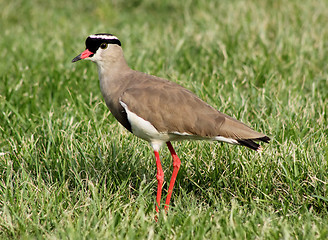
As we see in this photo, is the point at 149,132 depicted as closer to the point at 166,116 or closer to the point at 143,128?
the point at 143,128

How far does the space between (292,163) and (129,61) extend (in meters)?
Answer: 3.38

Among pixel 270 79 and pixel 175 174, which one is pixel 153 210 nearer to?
pixel 175 174

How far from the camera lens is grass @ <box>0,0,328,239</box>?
3.82m

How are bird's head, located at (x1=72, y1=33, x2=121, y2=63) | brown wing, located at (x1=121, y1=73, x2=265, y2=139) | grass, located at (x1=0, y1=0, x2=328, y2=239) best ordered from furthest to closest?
bird's head, located at (x1=72, y1=33, x2=121, y2=63) < brown wing, located at (x1=121, y1=73, x2=265, y2=139) < grass, located at (x1=0, y1=0, x2=328, y2=239)

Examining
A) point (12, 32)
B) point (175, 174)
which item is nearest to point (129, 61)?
point (12, 32)

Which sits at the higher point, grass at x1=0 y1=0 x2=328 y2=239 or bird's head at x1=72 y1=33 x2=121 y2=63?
bird's head at x1=72 y1=33 x2=121 y2=63

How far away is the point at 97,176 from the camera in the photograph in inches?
181

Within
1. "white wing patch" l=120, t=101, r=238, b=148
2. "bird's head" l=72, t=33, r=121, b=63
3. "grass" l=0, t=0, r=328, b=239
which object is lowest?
"grass" l=0, t=0, r=328, b=239

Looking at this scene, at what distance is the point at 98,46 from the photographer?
4.50m

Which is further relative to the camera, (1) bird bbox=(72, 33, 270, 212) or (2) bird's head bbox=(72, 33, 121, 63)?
(2) bird's head bbox=(72, 33, 121, 63)

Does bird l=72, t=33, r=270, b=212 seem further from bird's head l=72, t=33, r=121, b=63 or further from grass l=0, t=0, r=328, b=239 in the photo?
grass l=0, t=0, r=328, b=239

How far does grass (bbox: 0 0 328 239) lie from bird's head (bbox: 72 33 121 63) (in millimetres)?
804

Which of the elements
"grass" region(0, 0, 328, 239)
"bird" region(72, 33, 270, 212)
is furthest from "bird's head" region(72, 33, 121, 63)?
"grass" region(0, 0, 328, 239)

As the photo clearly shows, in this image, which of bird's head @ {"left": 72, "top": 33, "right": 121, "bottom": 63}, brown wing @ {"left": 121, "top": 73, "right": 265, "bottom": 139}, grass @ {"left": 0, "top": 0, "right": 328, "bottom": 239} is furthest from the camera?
bird's head @ {"left": 72, "top": 33, "right": 121, "bottom": 63}
